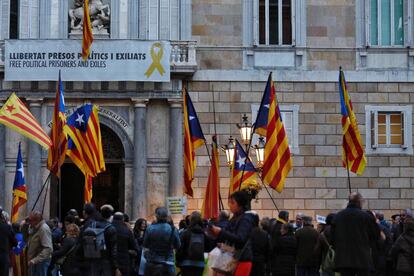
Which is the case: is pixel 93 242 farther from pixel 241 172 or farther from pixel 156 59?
pixel 156 59

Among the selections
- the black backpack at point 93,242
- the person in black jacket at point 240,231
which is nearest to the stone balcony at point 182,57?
the black backpack at point 93,242

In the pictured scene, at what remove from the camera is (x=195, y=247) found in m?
16.7

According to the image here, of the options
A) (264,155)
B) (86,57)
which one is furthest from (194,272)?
(86,57)

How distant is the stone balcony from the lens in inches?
1160

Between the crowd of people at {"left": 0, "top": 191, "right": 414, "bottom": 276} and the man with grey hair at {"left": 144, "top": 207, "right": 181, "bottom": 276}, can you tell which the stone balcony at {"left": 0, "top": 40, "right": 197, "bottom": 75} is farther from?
the man with grey hair at {"left": 144, "top": 207, "right": 181, "bottom": 276}

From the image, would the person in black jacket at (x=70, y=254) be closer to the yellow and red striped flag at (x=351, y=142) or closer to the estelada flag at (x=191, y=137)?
the estelada flag at (x=191, y=137)

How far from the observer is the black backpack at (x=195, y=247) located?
1666cm

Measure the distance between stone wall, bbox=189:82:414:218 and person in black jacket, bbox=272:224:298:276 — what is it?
10.6 metres

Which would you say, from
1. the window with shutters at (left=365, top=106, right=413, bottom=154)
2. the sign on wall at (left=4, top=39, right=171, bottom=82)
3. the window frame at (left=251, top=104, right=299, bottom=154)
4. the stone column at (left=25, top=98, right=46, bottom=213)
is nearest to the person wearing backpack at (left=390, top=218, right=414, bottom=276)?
the window frame at (left=251, top=104, right=299, bottom=154)

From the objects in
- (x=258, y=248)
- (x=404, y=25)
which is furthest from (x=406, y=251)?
(x=404, y=25)

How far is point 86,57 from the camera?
1123 inches

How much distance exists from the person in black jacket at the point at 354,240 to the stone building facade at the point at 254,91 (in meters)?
14.7

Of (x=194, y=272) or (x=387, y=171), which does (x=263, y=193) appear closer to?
(x=387, y=171)

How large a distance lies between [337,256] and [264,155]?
343 inches
